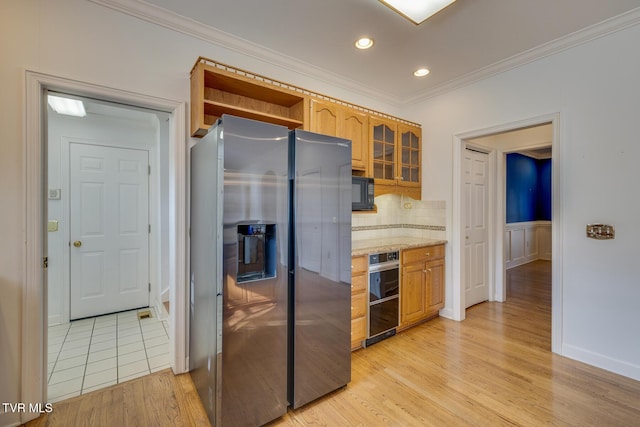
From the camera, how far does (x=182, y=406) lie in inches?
75.9

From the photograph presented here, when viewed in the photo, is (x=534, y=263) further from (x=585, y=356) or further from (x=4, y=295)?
(x=4, y=295)

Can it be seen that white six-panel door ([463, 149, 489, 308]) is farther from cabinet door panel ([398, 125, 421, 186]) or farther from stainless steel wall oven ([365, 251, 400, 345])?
stainless steel wall oven ([365, 251, 400, 345])

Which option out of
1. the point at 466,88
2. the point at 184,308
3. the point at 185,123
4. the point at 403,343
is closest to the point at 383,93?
the point at 466,88

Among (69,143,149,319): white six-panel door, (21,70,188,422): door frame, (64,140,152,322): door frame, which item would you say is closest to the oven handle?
(21,70,188,422): door frame

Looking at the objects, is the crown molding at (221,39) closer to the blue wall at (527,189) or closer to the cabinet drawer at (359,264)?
the cabinet drawer at (359,264)

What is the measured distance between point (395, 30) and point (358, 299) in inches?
94.0

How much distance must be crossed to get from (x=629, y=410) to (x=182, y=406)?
3063 mm

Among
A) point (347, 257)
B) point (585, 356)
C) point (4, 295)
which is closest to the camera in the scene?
point (4, 295)

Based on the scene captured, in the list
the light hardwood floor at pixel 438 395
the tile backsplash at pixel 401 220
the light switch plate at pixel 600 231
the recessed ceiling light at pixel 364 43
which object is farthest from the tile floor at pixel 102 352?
the light switch plate at pixel 600 231

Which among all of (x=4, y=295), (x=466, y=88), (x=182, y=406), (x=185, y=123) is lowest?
(x=182, y=406)

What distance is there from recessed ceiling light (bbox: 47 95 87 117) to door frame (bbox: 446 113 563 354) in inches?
169

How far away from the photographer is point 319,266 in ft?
6.47

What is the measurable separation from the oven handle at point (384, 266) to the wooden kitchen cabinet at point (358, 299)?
3.9 inches

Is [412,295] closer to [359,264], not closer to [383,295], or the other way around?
[383,295]
